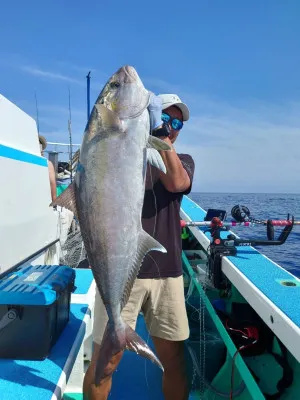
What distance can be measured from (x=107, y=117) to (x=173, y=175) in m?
0.70

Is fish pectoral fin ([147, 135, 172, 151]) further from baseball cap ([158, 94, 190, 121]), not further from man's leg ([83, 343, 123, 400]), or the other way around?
man's leg ([83, 343, 123, 400])

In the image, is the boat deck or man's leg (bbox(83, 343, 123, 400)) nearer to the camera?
the boat deck

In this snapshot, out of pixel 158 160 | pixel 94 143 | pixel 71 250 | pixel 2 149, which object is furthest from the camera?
pixel 71 250

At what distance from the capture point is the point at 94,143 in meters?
1.57

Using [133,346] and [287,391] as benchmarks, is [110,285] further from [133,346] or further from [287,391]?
[287,391]

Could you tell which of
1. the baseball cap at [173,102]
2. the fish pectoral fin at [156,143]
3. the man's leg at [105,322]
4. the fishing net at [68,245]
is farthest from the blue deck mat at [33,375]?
the fishing net at [68,245]

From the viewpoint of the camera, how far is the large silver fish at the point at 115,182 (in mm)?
1568

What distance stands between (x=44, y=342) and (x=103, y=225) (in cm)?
98

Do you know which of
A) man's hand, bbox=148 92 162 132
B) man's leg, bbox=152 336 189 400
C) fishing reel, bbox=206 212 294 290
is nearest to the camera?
man's hand, bbox=148 92 162 132

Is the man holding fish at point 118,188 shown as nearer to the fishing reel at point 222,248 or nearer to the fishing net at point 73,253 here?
the fishing reel at point 222,248

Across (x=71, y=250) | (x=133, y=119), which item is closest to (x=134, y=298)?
(x=133, y=119)

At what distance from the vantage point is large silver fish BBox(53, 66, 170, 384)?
157 centimetres

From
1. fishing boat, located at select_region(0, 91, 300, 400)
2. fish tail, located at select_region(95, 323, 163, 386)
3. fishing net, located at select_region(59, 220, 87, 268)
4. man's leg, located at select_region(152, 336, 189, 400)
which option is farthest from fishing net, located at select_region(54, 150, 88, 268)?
fish tail, located at select_region(95, 323, 163, 386)

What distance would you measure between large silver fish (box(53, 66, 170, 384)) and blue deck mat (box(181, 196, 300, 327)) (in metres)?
0.92
